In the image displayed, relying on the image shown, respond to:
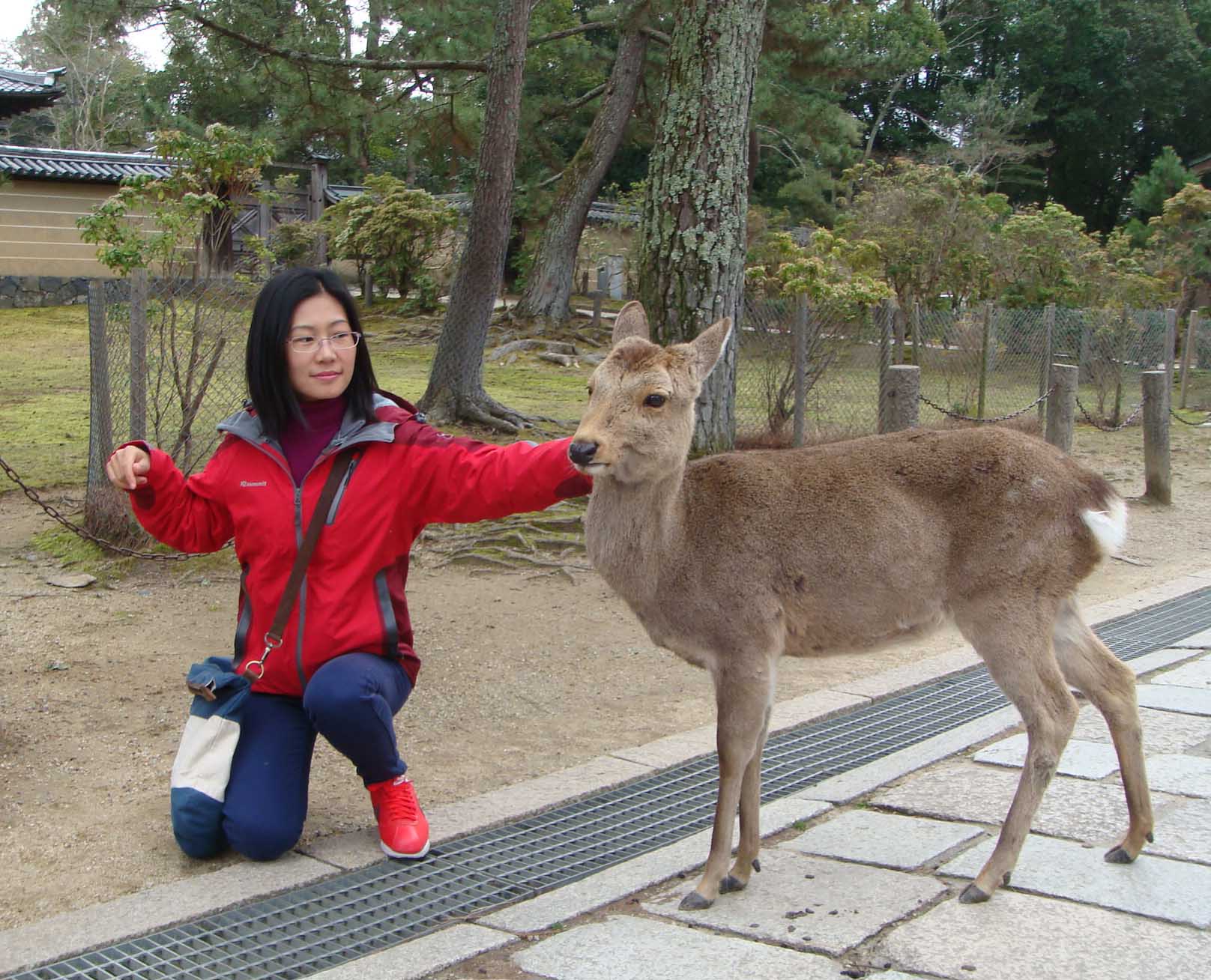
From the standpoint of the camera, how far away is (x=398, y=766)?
12.8 feet

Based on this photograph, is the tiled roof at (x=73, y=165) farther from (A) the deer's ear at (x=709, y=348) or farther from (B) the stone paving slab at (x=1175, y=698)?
(A) the deer's ear at (x=709, y=348)

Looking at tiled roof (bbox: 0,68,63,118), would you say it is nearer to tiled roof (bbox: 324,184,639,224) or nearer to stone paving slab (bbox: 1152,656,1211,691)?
tiled roof (bbox: 324,184,639,224)

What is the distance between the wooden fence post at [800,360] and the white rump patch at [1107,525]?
22.3ft

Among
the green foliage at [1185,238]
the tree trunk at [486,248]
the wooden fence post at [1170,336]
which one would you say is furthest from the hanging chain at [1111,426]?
the green foliage at [1185,238]

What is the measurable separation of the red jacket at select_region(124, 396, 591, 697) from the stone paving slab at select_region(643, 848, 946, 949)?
46.8 inches

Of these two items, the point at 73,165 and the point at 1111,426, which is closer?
the point at 1111,426

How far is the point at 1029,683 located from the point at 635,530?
120 cm

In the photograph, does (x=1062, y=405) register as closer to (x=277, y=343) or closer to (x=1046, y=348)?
(x=1046, y=348)

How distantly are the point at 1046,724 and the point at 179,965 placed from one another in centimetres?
239

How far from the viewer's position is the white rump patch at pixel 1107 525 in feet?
12.5

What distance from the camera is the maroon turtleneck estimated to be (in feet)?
13.0

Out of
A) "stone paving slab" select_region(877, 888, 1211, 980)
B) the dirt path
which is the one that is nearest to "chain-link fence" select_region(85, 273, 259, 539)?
the dirt path

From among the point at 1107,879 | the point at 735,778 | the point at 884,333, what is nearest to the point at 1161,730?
the point at 1107,879

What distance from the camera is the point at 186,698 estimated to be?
530cm
